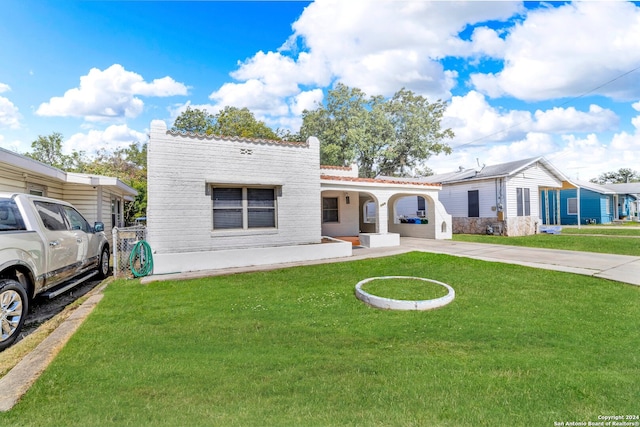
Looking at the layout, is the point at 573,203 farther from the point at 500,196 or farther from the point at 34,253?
the point at 34,253

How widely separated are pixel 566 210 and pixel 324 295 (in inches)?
1171

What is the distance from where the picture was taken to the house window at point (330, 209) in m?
15.9

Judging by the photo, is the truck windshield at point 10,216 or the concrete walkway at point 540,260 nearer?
the truck windshield at point 10,216

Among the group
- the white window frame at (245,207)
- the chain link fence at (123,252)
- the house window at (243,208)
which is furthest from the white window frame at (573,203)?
the chain link fence at (123,252)

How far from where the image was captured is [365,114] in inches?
1272

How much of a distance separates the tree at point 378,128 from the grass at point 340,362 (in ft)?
87.7

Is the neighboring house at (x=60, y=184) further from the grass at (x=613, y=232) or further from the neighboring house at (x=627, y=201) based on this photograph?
the neighboring house at (x=627, y=201)

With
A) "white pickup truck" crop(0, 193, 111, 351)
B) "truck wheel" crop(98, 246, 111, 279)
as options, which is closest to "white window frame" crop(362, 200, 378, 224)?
"truck wheel" crop(98, 246, 111, 279)

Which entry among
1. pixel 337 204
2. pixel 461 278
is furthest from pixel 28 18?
pixel 461 278

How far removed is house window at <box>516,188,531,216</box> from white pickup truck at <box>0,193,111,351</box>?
66.8 ft

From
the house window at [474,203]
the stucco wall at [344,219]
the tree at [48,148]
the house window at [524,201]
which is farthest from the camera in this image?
the tree at [48,148]

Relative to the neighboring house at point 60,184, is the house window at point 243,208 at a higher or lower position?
lower

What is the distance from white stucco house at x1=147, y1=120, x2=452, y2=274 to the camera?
335 inches

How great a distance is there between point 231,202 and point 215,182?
0.80 m
